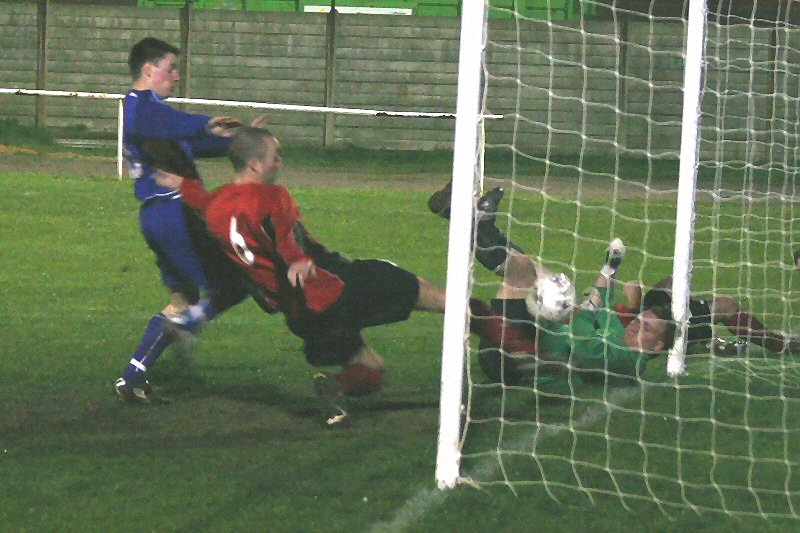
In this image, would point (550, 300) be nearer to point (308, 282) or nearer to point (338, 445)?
point (308, 282)

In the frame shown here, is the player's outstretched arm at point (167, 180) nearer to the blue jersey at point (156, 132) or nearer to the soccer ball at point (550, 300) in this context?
the blue jersey at point (156, 132)

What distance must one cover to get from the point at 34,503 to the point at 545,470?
6.43 ft

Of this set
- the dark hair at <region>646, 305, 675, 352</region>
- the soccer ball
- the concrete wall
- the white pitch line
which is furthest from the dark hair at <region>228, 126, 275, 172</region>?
the concrete wall

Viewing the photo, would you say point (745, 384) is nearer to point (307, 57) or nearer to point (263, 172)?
point (263, 172)

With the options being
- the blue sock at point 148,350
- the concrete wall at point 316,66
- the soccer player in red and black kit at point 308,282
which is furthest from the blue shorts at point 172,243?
the concrete wall at point 316,66

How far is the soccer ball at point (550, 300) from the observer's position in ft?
21.6

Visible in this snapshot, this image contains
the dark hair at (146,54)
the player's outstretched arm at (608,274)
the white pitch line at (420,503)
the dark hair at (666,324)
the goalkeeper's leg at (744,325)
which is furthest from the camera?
the goalkeeper's leg at (744,325)

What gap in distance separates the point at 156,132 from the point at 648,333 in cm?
269

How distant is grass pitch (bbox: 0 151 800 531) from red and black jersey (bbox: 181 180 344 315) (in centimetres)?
60

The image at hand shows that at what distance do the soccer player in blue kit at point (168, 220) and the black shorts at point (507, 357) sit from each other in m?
1.30

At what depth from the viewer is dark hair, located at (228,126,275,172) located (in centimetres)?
599

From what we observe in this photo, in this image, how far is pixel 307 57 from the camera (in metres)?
24.8

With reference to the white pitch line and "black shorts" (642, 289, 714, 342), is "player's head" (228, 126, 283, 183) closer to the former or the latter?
the white pitch line

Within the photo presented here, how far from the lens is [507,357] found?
21.3 ft
